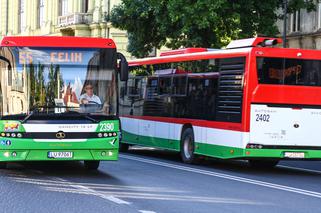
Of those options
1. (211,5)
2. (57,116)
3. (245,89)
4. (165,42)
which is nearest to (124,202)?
(57,116)

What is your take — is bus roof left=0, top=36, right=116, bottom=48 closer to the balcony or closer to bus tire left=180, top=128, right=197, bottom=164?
bus tire left=180, top=128, right=197, bottom=164

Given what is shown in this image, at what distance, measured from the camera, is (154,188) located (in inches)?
518

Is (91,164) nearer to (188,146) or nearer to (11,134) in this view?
(11,134)

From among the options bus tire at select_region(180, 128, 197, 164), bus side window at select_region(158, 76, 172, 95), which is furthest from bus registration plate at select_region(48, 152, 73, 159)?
bus side window at select_region(158, 76, 172, 95)

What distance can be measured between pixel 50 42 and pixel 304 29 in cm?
2506

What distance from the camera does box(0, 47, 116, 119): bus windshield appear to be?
13953 millimetres

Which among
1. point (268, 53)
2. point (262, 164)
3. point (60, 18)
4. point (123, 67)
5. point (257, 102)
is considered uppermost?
point (60, 18)

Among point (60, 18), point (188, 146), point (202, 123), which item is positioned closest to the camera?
point (202, 123)

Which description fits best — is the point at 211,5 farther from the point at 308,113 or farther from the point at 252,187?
the point at 252,187

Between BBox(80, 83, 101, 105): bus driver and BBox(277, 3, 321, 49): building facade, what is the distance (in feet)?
75.2

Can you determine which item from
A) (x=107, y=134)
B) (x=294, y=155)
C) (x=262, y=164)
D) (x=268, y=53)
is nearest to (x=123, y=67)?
(x=107, y=134)

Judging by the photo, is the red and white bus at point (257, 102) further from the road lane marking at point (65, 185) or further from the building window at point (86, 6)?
the building window at point (86, 6)

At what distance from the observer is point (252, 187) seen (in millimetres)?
14016

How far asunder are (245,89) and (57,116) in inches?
188
